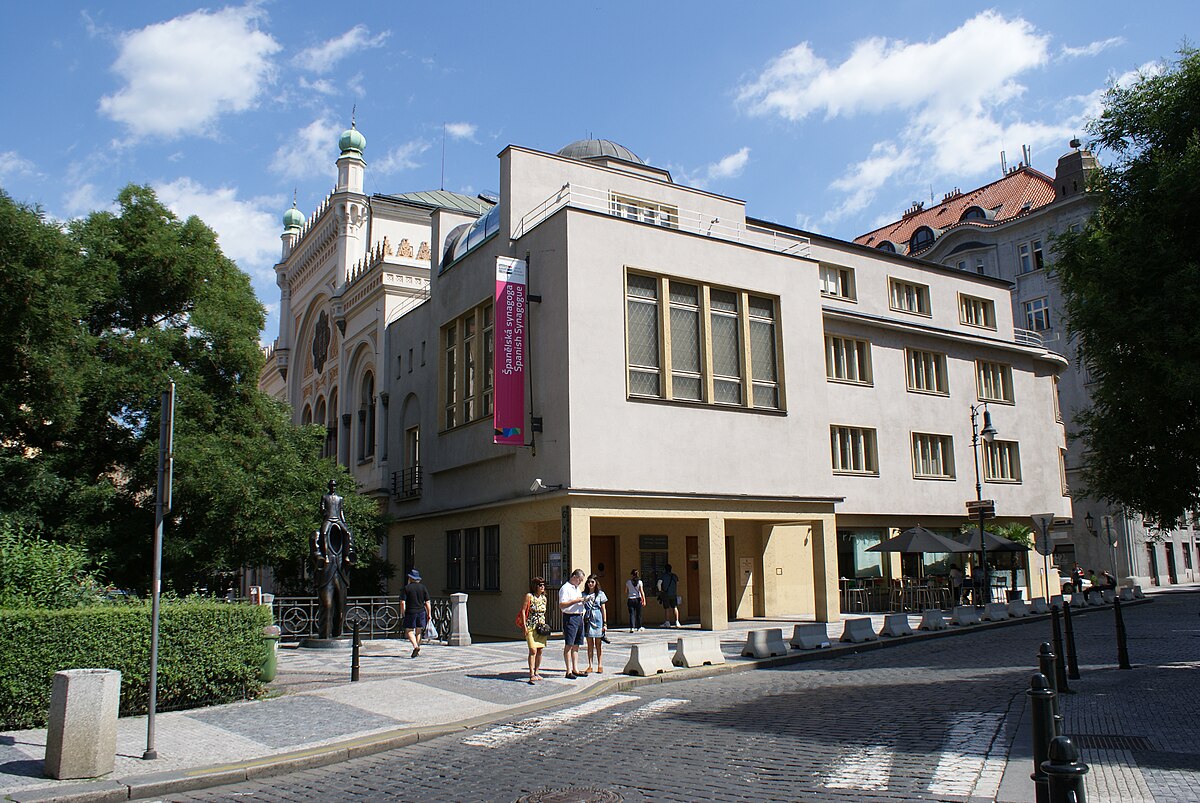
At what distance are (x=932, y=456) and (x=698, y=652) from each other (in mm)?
22005

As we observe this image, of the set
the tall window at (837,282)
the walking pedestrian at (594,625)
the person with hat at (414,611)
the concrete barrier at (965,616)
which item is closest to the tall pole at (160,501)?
the walking pedestrian at (594,625)

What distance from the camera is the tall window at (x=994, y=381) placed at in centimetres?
3772

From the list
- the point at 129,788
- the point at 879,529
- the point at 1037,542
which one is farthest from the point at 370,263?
the point at 129,788

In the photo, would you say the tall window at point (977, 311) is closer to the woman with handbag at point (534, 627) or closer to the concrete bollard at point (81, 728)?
the woman with handbag at point (534, 627)

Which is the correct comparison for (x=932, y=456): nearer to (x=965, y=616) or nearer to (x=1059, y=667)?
(x=965, y=616)

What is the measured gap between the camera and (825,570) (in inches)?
1015

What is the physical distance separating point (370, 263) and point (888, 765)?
1314 inches

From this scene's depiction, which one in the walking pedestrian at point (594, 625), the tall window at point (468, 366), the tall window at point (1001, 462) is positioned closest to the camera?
→ the walking pedestrian at point (594, 625)

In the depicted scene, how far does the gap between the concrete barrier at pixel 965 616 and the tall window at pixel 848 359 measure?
1063cm

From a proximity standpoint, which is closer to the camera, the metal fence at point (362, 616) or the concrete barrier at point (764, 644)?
the concrete barrier at point (764, 644)

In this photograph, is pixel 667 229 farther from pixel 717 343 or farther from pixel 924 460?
pixel 924 460

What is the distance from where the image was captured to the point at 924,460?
35.0m

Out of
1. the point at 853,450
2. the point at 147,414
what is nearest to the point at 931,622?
the point at 853,450

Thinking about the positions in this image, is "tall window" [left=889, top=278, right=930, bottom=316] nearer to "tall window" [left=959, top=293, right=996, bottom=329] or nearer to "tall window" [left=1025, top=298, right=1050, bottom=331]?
"tall window" [left=959, top=293, right=996, bottom=329]
